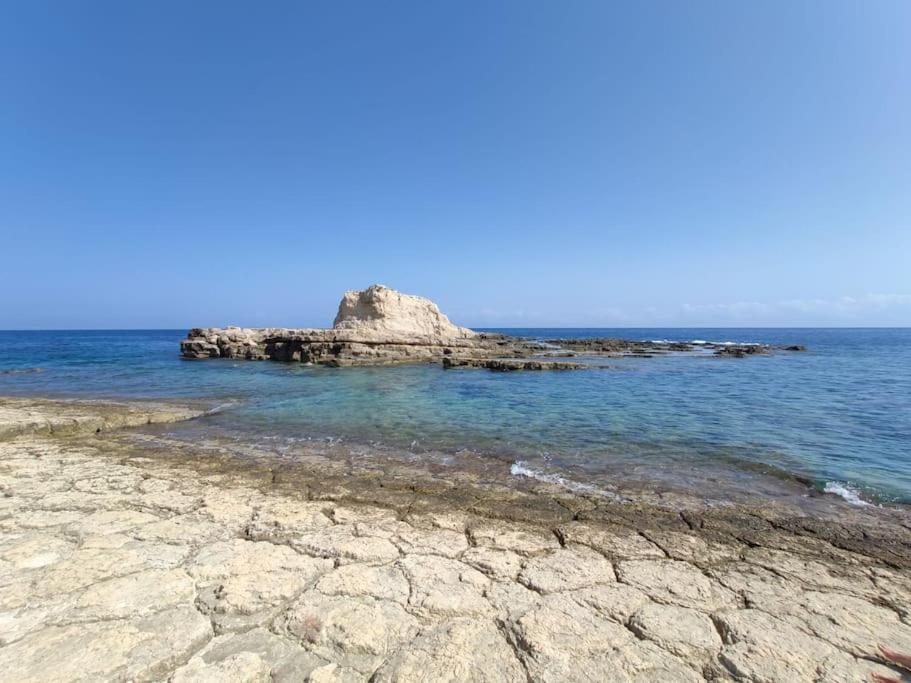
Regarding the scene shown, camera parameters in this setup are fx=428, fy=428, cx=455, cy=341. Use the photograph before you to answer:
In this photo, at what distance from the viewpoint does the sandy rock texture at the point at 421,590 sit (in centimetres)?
283

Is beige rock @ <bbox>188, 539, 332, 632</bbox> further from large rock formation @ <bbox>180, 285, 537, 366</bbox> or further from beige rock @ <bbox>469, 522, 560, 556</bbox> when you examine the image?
large rock formation @ <bbox>180, 285, 537, 366</bbox>

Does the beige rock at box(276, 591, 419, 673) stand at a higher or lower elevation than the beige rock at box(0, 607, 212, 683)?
lower

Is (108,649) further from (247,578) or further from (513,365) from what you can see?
(513,365)

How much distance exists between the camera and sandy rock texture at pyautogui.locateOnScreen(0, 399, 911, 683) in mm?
2826

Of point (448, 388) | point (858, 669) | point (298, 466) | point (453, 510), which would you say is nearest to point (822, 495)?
point (858, 669)

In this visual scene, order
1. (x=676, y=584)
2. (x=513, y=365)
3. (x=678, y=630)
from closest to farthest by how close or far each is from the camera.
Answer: (x=678, y=630)
(x=676, y=584)
(x=513, y=365)

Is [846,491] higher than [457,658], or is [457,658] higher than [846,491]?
[457,658]

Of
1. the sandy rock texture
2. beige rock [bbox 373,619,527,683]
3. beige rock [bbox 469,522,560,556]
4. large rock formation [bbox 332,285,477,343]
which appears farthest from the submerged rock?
beige rock [bbox 373,619,527,683]

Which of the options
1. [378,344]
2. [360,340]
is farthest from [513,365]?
[360,340]

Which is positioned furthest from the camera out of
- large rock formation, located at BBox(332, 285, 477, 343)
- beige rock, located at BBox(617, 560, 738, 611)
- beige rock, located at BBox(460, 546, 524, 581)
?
large rock formation, located at BBox(332, 285, 477, 343)

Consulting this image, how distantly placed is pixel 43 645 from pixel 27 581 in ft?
3.64

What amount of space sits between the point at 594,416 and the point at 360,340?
86.4 feet

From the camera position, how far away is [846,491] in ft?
23.5

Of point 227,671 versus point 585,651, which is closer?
point 227,671
